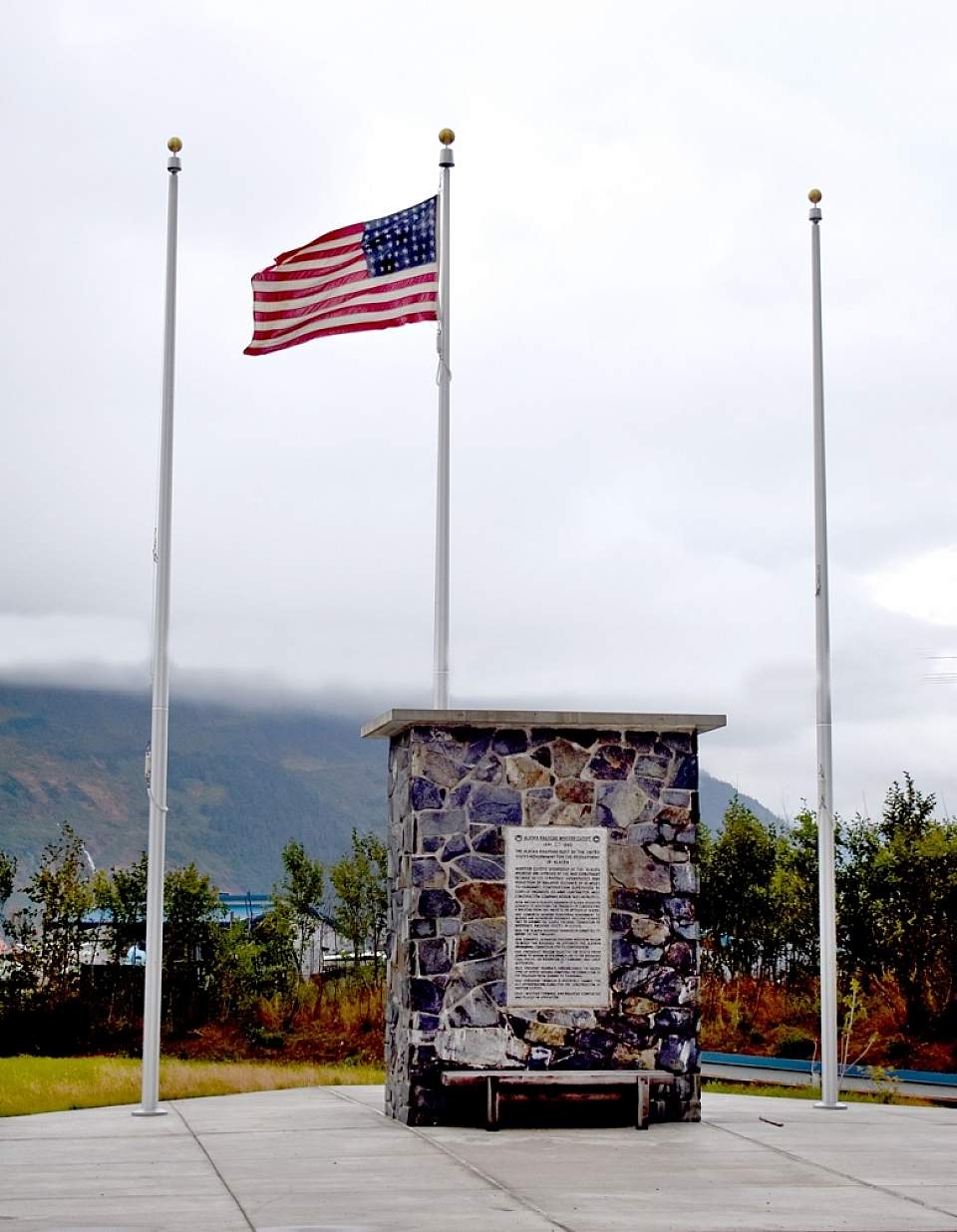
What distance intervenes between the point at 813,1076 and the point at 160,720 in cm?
1160

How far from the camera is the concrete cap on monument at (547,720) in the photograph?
14.1 meters

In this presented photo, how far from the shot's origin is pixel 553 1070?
45.5ft

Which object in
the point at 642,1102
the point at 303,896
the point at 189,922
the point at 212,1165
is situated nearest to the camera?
the point at 212,1165

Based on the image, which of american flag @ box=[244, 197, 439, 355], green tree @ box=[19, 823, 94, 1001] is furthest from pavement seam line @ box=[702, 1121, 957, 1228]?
green tree @ box=[19, 823, 94, 1001]

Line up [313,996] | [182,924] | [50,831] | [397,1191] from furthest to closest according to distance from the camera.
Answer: [50,831]
[182,924]
[313,996]
[397,1191]

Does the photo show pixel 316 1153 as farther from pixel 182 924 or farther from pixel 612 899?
pixel 182 924

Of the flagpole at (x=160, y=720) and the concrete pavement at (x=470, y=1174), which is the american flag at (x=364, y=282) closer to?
the flagpole at (x=160, y=720)

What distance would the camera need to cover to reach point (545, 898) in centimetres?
1407

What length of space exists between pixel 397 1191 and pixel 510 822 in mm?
4005

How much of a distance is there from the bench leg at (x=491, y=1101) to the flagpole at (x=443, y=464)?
3.13 m

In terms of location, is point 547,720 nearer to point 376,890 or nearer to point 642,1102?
point 642,1102

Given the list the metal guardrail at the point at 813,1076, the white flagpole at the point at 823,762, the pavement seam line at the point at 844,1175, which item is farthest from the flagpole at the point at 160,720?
the metal guardrail at the point at 813,1076

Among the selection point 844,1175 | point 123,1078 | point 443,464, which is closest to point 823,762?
point 443,464

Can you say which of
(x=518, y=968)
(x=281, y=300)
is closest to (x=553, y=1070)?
(x=518, y=968)
